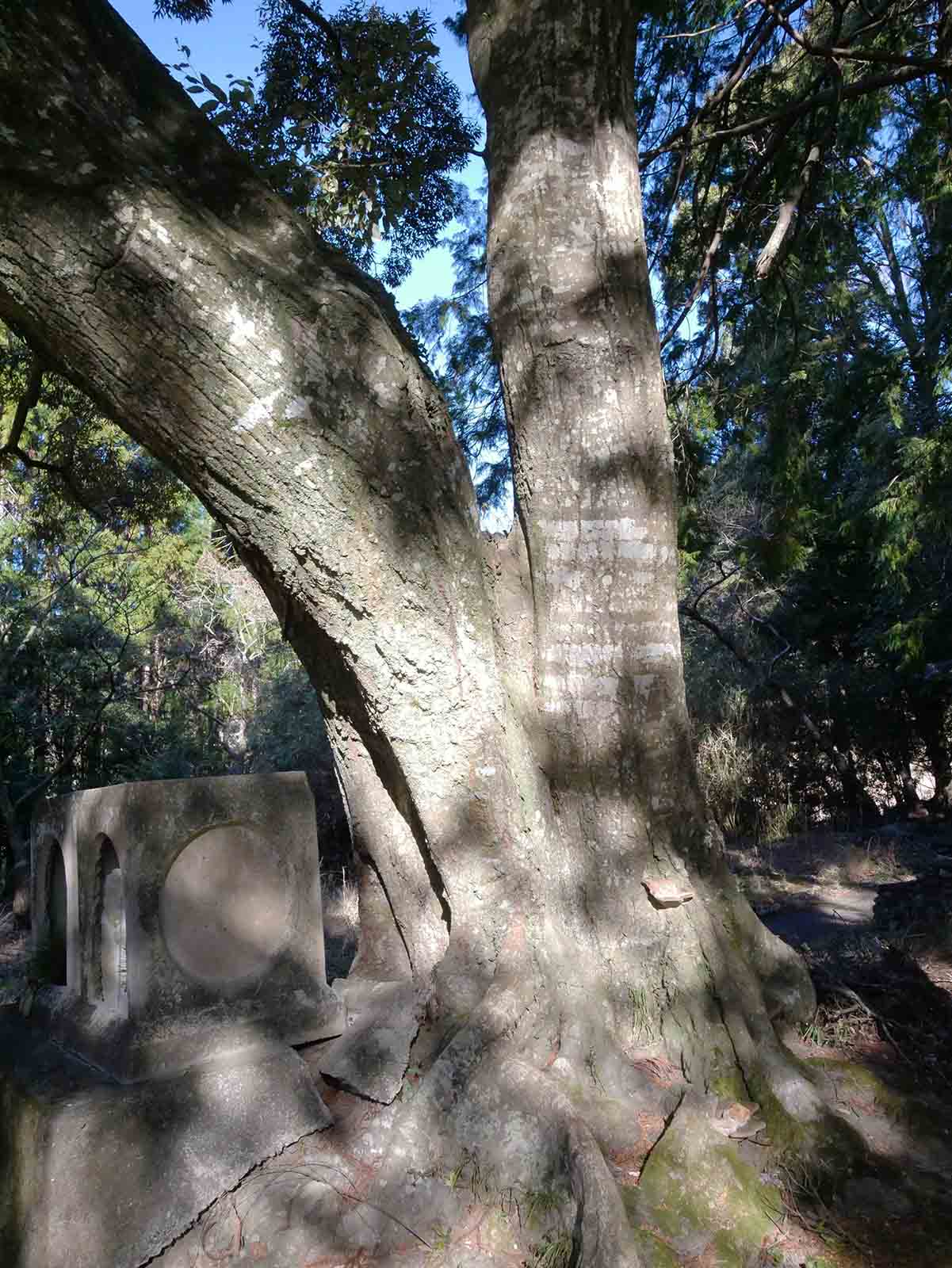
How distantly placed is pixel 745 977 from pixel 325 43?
6.83 meters

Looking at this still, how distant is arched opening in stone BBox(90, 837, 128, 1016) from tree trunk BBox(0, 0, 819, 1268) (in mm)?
817

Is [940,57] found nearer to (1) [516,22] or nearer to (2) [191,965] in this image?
(1) [516,22]

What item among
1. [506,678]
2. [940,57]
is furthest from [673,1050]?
[940,57]

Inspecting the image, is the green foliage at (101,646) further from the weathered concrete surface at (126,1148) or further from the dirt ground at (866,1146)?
the dirt ground at (866,1146)

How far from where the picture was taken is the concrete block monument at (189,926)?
9.23ft

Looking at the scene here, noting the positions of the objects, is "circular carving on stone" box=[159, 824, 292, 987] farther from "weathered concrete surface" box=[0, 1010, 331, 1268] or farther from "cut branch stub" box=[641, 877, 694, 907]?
"cut branch stub" box=[641, 877, 694, 907]

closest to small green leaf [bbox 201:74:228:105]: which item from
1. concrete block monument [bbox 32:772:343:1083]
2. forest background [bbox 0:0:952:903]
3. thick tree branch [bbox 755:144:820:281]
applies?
forest background [bbox 0:0:952:903]

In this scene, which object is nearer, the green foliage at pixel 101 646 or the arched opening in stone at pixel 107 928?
the arched opening in stone at pixel 107 928

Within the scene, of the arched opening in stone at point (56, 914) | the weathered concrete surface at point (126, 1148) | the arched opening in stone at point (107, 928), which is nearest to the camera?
the weathered concrete surface at point (126, 1148)

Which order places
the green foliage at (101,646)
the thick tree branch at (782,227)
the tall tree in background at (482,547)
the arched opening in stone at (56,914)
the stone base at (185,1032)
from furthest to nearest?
the green foliage at (101,646), the thick tree branch at (782,227), the arched opening in stone at (56,914), the stone base at (185,1032), the tall tree in background at (482,547)

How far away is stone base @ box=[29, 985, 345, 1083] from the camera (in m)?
2.74

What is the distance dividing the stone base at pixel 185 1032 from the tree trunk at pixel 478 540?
0.77 ft

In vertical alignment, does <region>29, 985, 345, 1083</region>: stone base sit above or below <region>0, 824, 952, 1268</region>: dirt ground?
above

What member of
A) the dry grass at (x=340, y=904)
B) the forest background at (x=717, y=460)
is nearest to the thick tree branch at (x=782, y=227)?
the forest background at (x=717, y=460)
